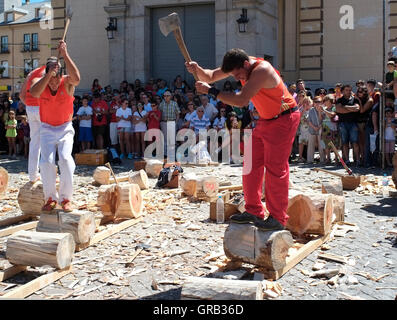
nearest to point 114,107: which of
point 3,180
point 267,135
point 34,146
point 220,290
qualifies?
point 3,180

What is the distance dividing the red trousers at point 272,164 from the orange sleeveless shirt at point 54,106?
2705mm

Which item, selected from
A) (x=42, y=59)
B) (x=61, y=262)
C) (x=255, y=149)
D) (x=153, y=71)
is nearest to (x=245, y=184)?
(x=255, y=149)

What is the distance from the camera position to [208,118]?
49.4ft

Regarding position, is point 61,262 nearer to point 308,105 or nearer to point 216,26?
point 308,105

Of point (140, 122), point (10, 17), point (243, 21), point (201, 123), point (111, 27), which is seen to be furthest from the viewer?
point (10, 17)

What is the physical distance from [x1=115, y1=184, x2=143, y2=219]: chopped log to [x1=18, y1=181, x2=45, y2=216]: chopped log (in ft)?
3.69

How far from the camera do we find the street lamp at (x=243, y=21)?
1778cm

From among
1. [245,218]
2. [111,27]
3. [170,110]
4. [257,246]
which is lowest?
[257,246]

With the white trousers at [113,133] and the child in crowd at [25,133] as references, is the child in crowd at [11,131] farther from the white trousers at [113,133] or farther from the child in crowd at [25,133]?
the white trousers at [113,133]

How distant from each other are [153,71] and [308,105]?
7.95 metres

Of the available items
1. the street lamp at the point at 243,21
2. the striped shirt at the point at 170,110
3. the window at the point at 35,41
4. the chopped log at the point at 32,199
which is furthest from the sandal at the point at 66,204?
the window at the point at 35,41

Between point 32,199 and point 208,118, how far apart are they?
8.01m

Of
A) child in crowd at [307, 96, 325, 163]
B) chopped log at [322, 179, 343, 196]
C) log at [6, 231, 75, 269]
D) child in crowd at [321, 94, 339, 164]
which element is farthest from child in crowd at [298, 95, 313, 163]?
log at [6, 231, 75, 269]

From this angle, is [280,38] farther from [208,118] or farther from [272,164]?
[272,164]
